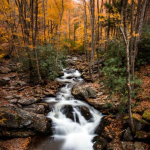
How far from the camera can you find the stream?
225 inches

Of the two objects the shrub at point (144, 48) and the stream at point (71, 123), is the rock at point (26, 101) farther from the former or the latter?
the shrub at point (144, 48)

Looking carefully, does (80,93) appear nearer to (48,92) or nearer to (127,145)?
(48,92)

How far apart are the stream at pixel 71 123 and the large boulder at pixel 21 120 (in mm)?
733

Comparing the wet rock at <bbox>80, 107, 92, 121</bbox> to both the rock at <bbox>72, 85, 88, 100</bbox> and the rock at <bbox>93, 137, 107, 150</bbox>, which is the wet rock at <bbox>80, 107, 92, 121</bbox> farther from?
the rock at <bbox>93, 137, 107, 150</bbox>

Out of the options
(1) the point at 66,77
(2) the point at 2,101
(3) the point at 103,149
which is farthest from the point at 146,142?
(1) the point at 66,77

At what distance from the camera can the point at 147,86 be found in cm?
725

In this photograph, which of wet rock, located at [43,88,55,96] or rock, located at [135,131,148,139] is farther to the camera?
wet rock, located at [43,88,55,96]

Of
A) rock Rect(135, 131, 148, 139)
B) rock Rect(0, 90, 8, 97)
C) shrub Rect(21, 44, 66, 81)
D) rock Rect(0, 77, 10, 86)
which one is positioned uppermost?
shrub Rect(21, 44, 66, 81)

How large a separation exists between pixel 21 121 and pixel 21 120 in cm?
5

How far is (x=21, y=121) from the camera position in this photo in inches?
221

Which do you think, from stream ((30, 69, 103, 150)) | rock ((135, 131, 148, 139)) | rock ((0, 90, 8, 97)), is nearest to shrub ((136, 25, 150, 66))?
stream ((30, 69, 103, 150))

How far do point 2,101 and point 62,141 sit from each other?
4328mm

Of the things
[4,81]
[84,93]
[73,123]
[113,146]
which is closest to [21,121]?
[73,123]

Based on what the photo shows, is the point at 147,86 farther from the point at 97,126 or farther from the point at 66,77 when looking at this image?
the point at 66,77
